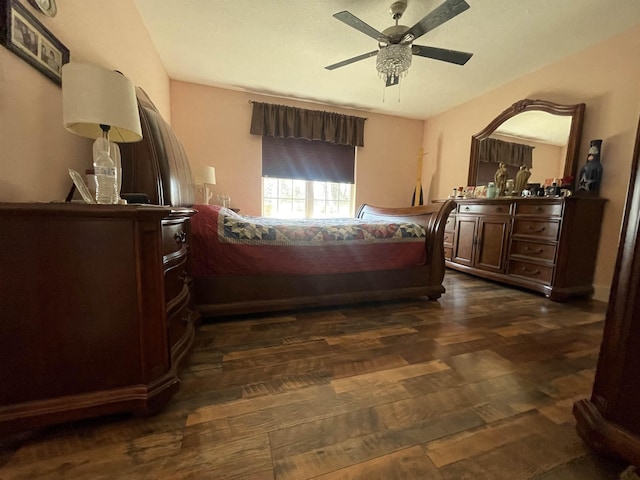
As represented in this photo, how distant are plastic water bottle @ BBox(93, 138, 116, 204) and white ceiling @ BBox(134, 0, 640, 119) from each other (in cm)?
195

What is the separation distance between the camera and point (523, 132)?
10.1 feet

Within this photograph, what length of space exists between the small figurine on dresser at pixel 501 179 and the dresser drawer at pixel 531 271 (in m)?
0.92

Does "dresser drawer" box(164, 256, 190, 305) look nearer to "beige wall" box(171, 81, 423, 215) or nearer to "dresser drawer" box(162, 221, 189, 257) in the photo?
"dresser drawer" box(162, 221, 189, 257)

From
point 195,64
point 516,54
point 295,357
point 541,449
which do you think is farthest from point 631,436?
point 195,64

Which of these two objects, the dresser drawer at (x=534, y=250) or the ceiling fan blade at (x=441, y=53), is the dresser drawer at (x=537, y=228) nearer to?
the dresser drawer at (x=534, y=250)

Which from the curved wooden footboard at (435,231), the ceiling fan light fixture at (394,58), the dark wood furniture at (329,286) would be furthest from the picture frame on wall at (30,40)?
the curved wooden footboard at (435,231)

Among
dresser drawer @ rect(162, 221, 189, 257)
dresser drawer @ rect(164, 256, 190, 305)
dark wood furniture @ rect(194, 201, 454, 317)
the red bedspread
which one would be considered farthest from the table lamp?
dark wood furniture @ rect(194, 201, 454, 317)

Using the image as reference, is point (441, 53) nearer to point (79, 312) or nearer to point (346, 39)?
point (346, 39)

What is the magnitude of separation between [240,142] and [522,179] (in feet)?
12.0

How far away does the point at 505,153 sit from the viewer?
3.26 m

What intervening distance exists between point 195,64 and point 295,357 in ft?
11.3

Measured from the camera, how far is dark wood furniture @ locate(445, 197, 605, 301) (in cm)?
232

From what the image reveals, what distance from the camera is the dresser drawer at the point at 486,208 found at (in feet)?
9.09

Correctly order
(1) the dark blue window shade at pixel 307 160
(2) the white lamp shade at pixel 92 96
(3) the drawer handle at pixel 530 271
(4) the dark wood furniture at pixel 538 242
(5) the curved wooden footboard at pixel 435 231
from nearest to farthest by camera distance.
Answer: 1. (2) the white lamp shade at pixel 92 96
2. (5) the curved wooden footboard at pixel 435 231
3. (4) the dark wood furniture at pixel 538 242
4. (3) the drawer handle at pixel 530 271
5. (1) the dark blue window shade at pixel 307 160
